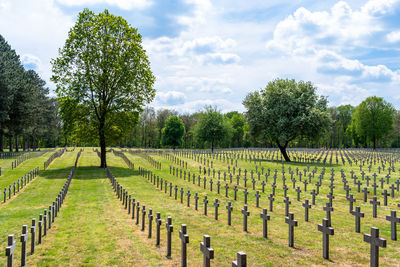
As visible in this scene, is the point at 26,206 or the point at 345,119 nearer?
the point at 26,206

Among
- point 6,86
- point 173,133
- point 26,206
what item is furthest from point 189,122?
point 26,206

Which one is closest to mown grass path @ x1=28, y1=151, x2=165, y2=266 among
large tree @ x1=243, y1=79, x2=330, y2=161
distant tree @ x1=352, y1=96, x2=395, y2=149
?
large tree @ x1=243, y1=79, x2=330, y2=161

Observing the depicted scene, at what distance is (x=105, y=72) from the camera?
36656mm

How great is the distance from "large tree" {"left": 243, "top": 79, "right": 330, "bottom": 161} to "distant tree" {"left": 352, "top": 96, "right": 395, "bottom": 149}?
45.0 meters

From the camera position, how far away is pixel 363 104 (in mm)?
89438

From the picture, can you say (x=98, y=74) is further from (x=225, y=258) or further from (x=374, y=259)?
(x=374, y=259)

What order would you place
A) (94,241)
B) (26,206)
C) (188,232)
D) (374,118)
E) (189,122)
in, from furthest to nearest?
(189,122)
(374,118)
(26,206)
(188,232)
(94,241)

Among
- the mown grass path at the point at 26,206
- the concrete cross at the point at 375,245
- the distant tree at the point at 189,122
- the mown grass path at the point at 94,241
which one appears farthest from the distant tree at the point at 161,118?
the concrete cross at the point at 375,245

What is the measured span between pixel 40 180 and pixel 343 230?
25.7 m

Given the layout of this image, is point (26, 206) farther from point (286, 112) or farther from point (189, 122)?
point (189, 122)

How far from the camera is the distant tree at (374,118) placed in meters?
85.5

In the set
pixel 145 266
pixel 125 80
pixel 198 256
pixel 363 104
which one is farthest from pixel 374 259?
pixel 363 104

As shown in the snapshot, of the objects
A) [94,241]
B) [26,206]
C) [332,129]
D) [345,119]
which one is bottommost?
[26,206]

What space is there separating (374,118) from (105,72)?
79953 mm
